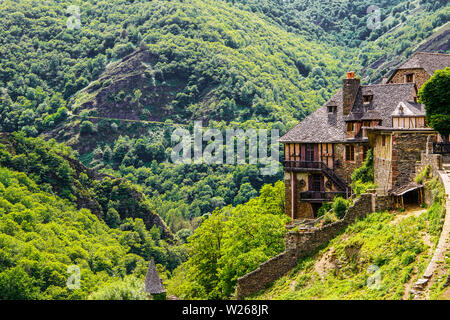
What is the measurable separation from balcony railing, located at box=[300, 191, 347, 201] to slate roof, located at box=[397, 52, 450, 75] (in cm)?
1160

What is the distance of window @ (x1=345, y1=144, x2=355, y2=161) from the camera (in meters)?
55.7

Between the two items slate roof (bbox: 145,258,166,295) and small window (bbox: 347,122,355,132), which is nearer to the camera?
small window (bbox: 347,122,355,132)

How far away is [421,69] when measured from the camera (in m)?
56.9

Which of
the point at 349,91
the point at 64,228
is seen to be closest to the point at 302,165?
the point at 349,91

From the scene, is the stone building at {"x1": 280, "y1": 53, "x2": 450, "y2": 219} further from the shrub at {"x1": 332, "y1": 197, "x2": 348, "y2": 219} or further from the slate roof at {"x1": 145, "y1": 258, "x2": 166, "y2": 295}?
the slate roof at {"x1": 145, "y1": 258, "x2": 166, "y2": 295}

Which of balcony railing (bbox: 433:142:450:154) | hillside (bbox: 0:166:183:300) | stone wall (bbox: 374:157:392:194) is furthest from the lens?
hillside (bbox: 0:166:183:300)

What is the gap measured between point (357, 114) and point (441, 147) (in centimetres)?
1384

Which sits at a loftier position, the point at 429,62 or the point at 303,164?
the point at 429,62

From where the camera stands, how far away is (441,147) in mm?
42500

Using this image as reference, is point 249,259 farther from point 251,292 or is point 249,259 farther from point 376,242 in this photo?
point 376,242

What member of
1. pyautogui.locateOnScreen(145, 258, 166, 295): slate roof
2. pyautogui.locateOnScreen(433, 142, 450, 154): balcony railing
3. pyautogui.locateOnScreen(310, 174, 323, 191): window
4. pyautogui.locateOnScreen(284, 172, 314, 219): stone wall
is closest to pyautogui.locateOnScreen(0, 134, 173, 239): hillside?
pyautogui.locateOnScreen(145, 258, 166, 295): slate roof

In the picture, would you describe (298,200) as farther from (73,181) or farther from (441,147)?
(73,181)

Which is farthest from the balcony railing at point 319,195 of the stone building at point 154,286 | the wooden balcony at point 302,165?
the stone building at point 154,286
